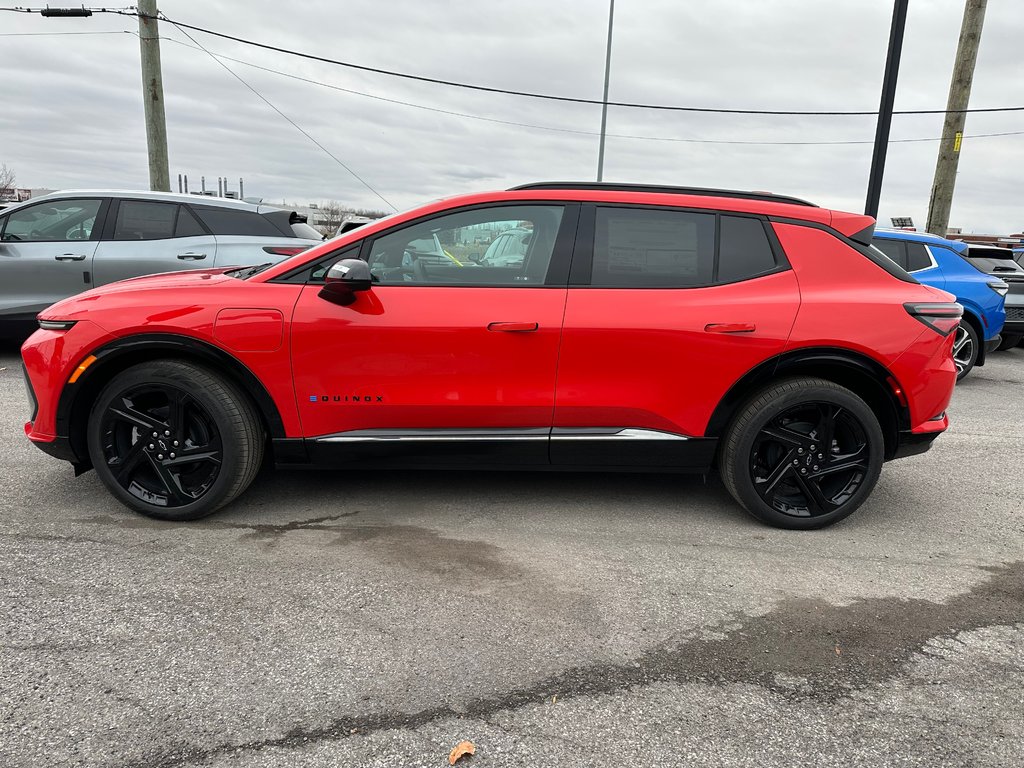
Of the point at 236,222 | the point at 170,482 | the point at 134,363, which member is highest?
the point at 236,222

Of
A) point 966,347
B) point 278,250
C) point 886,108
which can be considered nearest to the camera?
point 278,250

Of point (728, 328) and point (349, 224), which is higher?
point (349, 224)

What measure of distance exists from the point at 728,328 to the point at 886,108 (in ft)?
28.1

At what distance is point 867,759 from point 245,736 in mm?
1797

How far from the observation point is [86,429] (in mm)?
3496

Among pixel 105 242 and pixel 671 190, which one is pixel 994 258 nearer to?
pixel 671 190

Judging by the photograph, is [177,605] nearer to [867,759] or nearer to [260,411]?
[260,411]

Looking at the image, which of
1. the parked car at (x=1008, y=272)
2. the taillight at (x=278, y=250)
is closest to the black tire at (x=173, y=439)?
the taillight at (x=278, y=250)

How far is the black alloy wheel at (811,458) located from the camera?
3.52m

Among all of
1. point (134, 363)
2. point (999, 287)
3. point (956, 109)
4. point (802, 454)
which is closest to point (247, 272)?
point (134, 363)

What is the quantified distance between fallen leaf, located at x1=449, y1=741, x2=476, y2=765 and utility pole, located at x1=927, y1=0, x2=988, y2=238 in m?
13.7

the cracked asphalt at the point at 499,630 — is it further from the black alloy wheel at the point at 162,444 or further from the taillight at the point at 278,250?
the taillight at the point at 278,250

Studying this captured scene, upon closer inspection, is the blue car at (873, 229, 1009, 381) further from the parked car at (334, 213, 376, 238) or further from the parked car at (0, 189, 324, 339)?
the parked car at (0, 189, 324, 339)

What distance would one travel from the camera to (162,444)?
11.2 feet
